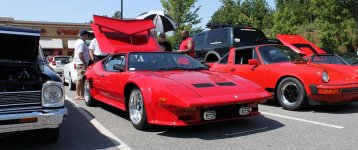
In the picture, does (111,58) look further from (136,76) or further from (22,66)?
(22,66)

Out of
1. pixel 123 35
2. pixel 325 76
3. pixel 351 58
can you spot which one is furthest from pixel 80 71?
pixel 351 58

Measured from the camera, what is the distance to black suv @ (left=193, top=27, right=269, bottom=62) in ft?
35.1

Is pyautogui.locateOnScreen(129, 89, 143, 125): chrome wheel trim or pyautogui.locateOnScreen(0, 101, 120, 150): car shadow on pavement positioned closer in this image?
pyautogui.locateOnScreen(0, 101, 120, 150): car shadow on pavement

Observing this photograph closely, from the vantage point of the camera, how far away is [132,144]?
4.48 m

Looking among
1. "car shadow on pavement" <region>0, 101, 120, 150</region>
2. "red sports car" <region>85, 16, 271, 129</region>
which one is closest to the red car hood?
"red sports car" <region>85, 16, 271, 129</region>

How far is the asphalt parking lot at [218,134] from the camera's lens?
4395 millimetres

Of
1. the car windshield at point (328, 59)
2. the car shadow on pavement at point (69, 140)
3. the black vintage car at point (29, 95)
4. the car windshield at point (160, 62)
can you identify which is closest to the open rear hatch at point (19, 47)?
the black vintage car at point (29, 95)

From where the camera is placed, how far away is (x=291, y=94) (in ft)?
22.4

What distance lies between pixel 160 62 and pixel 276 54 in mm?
2658

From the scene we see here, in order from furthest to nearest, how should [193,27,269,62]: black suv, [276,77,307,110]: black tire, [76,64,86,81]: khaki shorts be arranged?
[193,27,269,62]: black suv < [76,64,86,81]: khaki shorts < [276,77,307,110]: black tire

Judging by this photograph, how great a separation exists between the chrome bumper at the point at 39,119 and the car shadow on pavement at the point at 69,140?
146 millimetres

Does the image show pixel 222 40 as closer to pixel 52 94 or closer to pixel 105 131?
pixel 105 131

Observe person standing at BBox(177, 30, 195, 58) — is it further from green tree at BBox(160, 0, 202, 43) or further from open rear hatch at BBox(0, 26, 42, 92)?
green tree at BBox(160, 0, 202, 43)

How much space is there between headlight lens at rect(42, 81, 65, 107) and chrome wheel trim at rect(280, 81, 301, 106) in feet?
13.7
